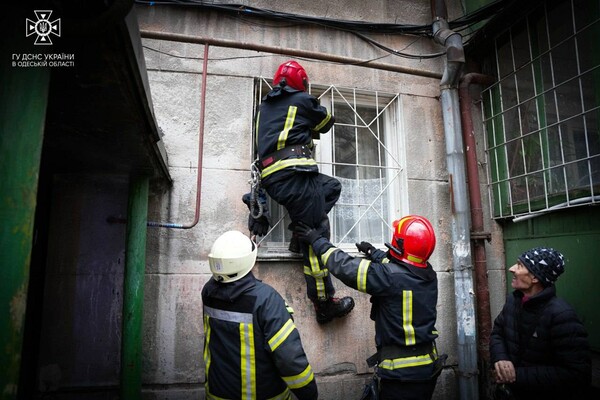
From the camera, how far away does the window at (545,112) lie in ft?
10.4

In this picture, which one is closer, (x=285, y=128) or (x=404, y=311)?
(x=404, y=311)

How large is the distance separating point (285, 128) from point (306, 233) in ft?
3.19

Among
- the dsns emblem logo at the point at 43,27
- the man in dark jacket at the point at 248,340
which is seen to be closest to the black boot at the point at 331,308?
the man in dark jacket at the point at 248,340

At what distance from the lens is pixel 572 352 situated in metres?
2.33

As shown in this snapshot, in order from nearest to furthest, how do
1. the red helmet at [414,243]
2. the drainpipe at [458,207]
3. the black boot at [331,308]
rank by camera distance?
the red helmet at [414,243]
the black boot at [331,308]
the drainpipe at [458,207]

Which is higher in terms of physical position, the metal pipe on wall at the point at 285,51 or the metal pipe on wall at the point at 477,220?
the metal pipe on wall at the point at 285,51

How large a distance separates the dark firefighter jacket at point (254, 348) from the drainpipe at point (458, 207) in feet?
7.41

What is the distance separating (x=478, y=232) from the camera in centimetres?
396

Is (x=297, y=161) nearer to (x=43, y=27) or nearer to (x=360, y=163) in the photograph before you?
(x=360, y=163)

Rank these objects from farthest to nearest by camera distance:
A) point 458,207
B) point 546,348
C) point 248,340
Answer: point 458,207 → point 546,348 → point 248,340

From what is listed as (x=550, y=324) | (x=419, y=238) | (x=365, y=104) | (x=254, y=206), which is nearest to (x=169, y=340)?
(x=254, y=206)

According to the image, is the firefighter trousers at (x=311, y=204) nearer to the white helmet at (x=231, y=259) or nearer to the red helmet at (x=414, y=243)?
the red helmet at (x=414, y=243)

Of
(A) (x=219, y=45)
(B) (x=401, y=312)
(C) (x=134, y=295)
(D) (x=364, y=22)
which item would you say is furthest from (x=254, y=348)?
(D) (x=364, y=22)

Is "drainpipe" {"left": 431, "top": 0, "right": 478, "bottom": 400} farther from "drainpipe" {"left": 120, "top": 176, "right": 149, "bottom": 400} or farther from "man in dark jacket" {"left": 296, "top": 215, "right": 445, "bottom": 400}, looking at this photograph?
"drainpipe" {"left": 120, "top": 176, "right": 149, "bottom": 400}
